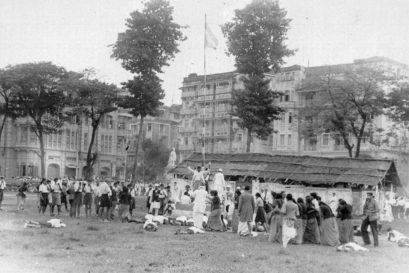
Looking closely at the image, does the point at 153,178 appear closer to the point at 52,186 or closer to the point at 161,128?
the point at 161,128

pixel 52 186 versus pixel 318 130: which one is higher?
pixel 318 130

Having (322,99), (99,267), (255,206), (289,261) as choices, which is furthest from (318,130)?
(99,267)

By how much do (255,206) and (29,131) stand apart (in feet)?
168

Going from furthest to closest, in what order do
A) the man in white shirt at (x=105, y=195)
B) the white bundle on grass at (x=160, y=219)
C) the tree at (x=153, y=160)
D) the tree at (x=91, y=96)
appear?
1. the tree at (x=153, y=160)
2. the tree at (x=91, y=96)
3. the man in white shirt at (x=105, y=195)
4. the white bundle on grass at (x=160, y=219)

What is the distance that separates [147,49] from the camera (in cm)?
3891

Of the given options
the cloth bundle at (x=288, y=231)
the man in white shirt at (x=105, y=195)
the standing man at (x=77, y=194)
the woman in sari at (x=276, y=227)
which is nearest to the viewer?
the cloth bundle at (x=288, y=231)

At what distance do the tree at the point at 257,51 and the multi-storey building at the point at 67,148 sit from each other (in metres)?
20.5

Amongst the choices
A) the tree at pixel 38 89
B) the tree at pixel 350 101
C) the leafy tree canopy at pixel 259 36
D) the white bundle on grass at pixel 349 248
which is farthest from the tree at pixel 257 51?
the white bundle on grass at pixel 349 248

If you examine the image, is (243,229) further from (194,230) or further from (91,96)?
(91,96)

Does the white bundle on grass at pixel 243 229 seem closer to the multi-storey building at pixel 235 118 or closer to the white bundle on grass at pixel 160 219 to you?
the white bundle on grass at pixel 160 219

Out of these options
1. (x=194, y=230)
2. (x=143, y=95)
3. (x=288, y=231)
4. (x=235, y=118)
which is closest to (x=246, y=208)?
(x=194, y=230)

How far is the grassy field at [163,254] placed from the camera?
40.8ft

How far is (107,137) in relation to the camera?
7769 cm

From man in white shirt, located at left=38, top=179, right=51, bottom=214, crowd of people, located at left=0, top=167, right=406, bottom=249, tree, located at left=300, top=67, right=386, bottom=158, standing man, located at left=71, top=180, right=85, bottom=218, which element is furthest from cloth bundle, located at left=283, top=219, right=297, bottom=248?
tree, located at left=300, top=67, right=386, bottom=158
